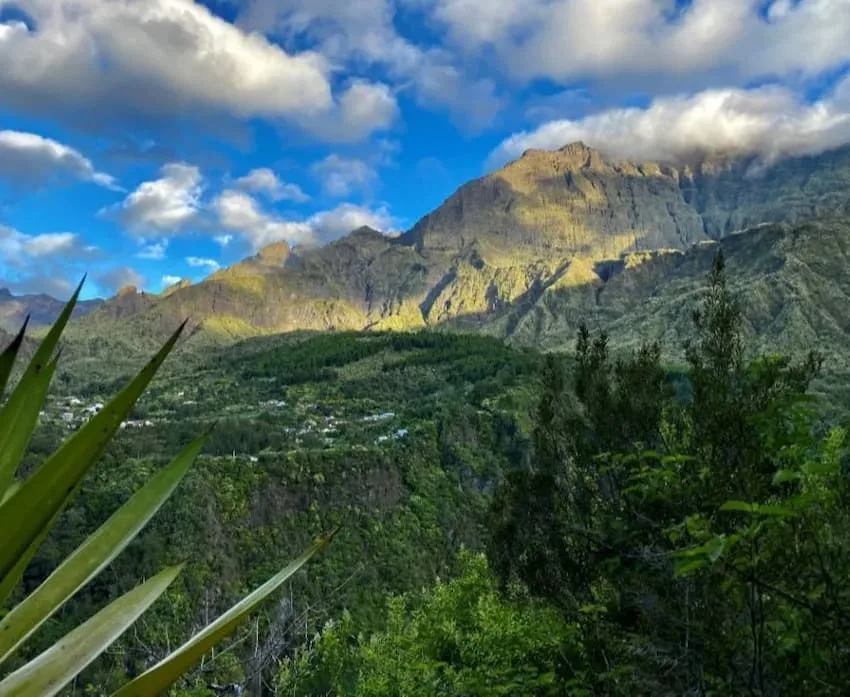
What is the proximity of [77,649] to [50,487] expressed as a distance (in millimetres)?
412

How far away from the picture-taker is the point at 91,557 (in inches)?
53.3

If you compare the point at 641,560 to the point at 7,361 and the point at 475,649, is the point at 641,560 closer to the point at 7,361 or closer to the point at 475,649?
the point at 7,361

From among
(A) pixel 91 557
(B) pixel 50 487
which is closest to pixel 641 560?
(A) pixel 91 557

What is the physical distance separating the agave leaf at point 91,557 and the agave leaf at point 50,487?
0.21 metres

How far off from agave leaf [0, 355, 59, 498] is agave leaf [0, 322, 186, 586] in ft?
1.04

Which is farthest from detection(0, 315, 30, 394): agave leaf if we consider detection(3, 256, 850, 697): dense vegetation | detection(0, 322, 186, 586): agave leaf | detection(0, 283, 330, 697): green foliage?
detection(3, 256, 850, 697): dense vegetation

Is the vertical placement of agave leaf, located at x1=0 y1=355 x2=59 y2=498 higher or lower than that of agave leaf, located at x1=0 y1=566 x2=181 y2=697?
higher

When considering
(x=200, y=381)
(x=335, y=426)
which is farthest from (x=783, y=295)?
(x=200, y=381)

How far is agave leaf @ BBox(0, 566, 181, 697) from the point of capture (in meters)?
1.17

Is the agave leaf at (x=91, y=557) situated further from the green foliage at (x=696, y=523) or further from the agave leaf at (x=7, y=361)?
the green foliage at (x=696, y=523)

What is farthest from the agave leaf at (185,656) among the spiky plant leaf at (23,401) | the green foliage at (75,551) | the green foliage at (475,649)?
the green foliage at (475,649)

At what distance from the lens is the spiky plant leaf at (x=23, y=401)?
1.33 meters

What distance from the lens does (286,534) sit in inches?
2958

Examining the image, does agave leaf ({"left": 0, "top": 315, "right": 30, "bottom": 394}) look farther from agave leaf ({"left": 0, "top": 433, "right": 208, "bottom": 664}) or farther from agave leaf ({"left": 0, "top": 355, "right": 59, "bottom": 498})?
agave leaf ({"left": 0, "top": 433, "right": 208, "bottom": 664})
